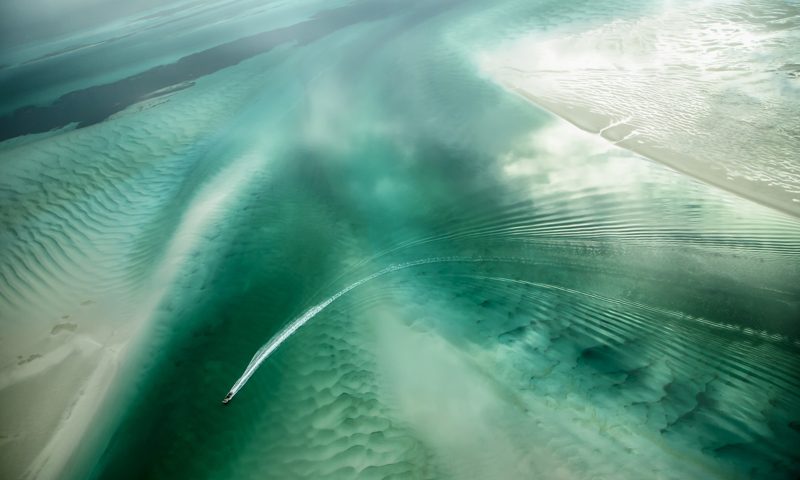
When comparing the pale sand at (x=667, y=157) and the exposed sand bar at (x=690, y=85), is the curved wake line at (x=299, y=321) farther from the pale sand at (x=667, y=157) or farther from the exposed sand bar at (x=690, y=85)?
the exposed sand bar at (x=690, y=85)

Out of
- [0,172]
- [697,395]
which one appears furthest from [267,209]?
[0,172]

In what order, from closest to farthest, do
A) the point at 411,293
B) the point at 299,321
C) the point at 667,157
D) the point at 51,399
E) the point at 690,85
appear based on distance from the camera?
the point at 51,399 → the point at 299,321 → the point at 411,293 → the point at 667,157 → the point at 690,85

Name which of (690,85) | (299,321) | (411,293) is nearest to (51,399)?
(299,321)

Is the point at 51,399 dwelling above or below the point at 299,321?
below

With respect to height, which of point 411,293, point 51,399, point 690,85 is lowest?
point 51,399

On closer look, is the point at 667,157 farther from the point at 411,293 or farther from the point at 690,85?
the point at 411,293

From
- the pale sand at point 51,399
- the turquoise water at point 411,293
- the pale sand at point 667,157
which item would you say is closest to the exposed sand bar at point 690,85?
the pale sand at point 667,157

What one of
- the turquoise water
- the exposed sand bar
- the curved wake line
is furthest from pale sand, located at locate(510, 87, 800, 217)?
the curved wake line

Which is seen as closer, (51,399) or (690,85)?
(51,399)
